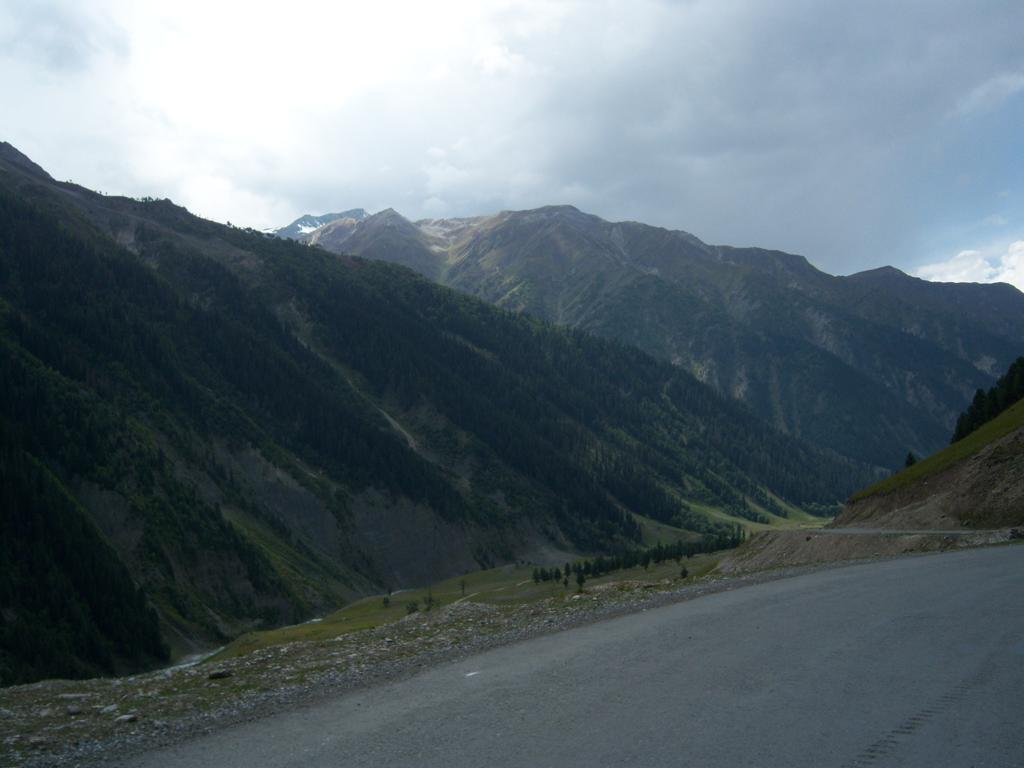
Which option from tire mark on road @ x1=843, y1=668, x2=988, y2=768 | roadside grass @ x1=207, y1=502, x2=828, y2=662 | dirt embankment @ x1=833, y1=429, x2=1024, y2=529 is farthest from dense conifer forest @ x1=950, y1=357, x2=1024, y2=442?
tire mark on road @ x1=843, y1=668, x2=988, y2=768

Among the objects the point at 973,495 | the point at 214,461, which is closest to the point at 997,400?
the point at 973,495

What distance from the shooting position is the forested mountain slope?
69062 millimetres

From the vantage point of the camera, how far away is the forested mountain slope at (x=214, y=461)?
6906 cm

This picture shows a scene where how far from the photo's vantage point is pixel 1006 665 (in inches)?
Result: 530

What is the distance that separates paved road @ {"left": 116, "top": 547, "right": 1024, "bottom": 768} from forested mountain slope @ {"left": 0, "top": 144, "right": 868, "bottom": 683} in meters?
45.4

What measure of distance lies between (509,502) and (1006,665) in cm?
14915

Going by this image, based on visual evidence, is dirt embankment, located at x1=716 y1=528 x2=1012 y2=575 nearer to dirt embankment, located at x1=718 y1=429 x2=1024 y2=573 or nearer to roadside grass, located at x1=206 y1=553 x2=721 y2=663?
dirt embankment, located at x1=718 y1=429 x2=1024 y2=573

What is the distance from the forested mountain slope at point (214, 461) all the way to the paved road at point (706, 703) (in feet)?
149

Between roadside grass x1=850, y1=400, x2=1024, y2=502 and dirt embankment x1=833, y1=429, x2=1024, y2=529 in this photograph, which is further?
roadside grass x1=850, y1=400, x2=1024, y2=502

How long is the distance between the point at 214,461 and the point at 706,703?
370ft

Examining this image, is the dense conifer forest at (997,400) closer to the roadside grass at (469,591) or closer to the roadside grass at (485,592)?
the roadside grass at (469,591)

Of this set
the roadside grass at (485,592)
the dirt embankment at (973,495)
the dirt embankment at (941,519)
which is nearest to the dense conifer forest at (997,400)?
the dirt embankment at (973,495)

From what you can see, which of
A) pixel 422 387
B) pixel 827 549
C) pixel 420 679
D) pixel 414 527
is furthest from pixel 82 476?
pixel 422 387

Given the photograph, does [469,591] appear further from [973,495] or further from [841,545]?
Result: [973,495]
